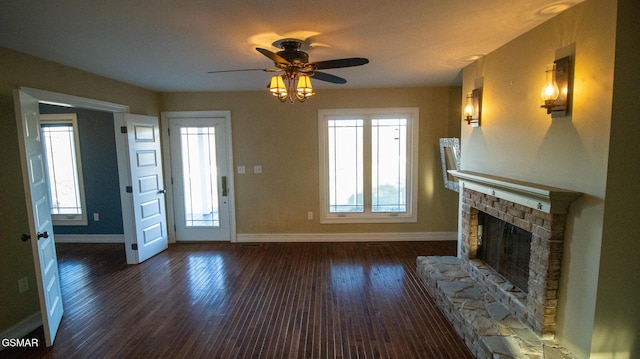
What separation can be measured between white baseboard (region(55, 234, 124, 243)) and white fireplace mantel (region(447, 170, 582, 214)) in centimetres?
564

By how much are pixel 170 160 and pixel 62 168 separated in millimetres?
1927

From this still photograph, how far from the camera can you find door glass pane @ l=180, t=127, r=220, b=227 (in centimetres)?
491

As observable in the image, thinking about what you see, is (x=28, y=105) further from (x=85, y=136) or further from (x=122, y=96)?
(x=85, y=136)

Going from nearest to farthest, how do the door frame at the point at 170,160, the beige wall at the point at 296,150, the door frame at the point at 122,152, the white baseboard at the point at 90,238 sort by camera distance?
1. the door frame at the point at 122,152
2. the beige wall at the point at 296,150
3. the door frame at the point at 170,160
4. the white baseboard at the point at 90,238

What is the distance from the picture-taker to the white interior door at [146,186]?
162 inches

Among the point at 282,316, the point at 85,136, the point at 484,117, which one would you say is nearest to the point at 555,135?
the point at 484,117

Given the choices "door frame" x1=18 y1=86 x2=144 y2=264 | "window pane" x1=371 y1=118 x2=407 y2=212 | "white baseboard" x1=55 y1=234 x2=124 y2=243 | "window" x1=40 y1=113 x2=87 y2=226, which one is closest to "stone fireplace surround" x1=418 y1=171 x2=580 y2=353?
"window pane" x1=371 y1=118 x2=407 y2=212

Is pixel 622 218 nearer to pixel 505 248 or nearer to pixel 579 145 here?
pixel 579 145

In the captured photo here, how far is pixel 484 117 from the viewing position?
10.1 ft

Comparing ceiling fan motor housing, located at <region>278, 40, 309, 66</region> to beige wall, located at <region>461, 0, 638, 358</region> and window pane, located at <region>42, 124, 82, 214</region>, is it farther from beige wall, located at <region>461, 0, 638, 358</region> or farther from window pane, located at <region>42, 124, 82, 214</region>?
window pane, located at <region>42, 124, 82, 214</region>

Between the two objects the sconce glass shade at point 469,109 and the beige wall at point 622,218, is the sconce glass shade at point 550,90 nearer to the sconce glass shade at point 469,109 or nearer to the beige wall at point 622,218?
the beige wall at point 622,218

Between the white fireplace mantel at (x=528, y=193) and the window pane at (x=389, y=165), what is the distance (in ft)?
6.07

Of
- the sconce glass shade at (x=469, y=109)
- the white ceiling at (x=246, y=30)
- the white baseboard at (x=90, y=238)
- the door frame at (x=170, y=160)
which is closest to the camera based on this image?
the white ceiling at (x=246, y=30)

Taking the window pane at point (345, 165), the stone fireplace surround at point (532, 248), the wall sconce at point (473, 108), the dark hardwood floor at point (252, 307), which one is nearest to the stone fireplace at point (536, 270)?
the stone fireplace surround at point (532, 248)
